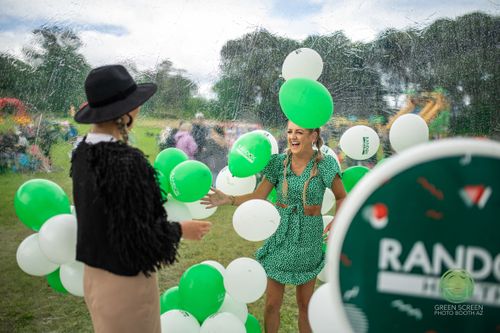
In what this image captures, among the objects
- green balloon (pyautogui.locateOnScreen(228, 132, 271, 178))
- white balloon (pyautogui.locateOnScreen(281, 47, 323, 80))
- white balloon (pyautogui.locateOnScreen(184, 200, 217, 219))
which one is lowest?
white balloon (pyautogui.locateOnScreen(184, 200, 217, 219))

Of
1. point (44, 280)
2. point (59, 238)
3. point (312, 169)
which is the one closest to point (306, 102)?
point (312, 169)

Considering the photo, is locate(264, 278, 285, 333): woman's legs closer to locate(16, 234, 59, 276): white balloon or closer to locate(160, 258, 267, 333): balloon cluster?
locate(160, 258, 267, 333): balloon cluster

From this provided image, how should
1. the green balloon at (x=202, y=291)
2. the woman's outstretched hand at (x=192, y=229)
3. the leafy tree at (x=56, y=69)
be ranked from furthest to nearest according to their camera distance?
1. the leafy tree at (x=56, y=69)
2. the green balloon at (x=202, y=291)
3. the woman's outstretched hand at (x=192, y=229)

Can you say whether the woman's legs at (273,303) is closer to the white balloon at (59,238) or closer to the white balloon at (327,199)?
the white balloon at (327,199)

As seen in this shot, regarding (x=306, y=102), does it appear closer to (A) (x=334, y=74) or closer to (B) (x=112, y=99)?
(B) (x=112, y=99)

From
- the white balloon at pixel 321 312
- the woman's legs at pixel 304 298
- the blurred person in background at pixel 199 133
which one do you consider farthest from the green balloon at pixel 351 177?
the blurred person in background at pixel 199 133

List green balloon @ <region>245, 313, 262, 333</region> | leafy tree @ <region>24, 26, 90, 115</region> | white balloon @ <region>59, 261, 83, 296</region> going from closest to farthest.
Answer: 1. white balloon @ <region>59, 261, 83, 296</region>
2. green balloon @ <region>245, 313, 262, 333</region>
3. leafy tree @ <region>24, 26, 90, 115</region>

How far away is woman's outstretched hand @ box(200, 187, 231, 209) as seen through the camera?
7.80ft

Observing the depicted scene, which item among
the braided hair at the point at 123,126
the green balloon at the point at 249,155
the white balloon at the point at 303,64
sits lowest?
the green balloon at the point at 249,155

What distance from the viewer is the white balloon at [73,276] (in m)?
2.07

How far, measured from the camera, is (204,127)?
6.07 meters

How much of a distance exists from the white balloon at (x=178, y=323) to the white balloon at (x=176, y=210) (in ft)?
1.58

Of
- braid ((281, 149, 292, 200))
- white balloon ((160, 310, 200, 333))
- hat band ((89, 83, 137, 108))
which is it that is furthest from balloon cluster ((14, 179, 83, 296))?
braid ((281, 149, 292, 200))

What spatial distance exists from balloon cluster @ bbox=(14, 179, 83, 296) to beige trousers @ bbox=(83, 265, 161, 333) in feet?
0.93
